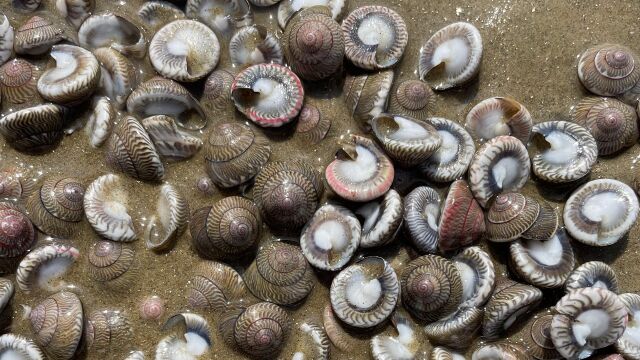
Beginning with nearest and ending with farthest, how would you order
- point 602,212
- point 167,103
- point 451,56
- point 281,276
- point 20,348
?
point 20,348 < point 281,276 < point 602,212 < point 167,103 < point 451,56

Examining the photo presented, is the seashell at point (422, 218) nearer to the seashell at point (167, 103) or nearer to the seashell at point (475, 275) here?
the seashell at point (475, 275)

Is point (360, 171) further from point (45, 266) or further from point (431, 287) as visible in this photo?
point (45, 266)

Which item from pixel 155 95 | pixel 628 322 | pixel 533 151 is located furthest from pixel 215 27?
pixel 628 322

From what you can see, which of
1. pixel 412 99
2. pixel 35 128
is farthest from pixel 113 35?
pixel 412 99

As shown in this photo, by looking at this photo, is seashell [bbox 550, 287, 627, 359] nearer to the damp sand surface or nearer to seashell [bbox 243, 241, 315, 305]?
the damp sand surface

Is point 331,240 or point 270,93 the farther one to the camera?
point 270,93

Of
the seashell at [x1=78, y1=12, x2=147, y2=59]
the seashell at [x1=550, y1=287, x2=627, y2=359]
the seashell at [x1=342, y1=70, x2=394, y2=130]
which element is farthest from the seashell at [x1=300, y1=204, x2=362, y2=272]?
the seashell at [x1=78, y1=12, x2=147, y2=59]
